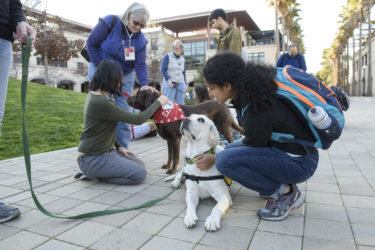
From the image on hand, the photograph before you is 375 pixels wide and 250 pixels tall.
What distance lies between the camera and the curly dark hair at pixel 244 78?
221 centimetres

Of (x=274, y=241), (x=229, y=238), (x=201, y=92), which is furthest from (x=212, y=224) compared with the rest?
(x=201, y=92)

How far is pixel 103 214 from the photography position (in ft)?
8.46

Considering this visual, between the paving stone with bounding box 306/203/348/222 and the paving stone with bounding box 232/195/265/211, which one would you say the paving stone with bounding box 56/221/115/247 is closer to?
the paving stone with bounding box 232/195/265/211

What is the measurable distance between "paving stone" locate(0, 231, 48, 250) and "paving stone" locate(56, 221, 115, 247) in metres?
0.16

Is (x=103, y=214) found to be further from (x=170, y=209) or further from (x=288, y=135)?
(x=288, y=135)

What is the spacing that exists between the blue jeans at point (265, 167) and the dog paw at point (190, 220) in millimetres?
501

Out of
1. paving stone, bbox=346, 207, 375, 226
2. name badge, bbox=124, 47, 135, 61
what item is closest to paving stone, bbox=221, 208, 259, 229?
paving stone, bbox=346, 207, 375, 226

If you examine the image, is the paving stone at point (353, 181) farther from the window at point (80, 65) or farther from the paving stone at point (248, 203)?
the window at point (80, 65)

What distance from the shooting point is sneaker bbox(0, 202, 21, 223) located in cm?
246

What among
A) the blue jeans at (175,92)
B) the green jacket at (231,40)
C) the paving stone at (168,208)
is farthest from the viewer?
the blue jeans at (175,92)

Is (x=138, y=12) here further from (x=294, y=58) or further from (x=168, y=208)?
(x=294, y=58)

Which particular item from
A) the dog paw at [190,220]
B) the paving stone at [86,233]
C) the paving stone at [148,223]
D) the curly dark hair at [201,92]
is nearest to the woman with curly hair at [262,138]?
the dog paw at [190,220]

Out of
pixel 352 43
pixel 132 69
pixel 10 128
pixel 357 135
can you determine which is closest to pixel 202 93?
pixel 132 69

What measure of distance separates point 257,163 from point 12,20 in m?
2.62
